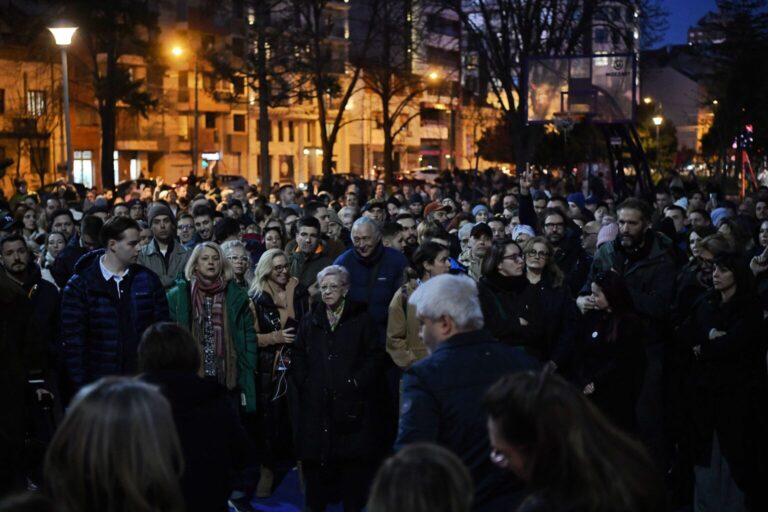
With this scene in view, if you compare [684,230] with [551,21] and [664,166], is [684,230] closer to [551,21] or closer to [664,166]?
[551,21]

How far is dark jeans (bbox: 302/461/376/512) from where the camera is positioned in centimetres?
797

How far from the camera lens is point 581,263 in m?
11.3

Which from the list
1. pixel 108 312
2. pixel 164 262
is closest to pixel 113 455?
pixel 108 312

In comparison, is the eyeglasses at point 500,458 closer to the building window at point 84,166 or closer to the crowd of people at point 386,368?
the crowd of people at point 386,368

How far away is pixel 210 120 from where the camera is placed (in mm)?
71500

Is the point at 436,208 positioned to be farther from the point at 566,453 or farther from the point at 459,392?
the point at 566,453

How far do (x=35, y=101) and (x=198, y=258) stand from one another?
1969 inches

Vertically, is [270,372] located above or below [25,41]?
below

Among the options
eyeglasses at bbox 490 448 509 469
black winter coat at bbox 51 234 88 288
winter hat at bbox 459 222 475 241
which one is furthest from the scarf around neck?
eyeglasses at bbox 490 448 509 469

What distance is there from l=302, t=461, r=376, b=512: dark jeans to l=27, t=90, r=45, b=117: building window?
165ft

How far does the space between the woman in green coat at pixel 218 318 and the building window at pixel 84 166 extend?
178 ft

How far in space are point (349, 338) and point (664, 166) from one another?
79.2m

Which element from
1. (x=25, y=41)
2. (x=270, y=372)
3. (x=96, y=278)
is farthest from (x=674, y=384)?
(x=25, y=41)

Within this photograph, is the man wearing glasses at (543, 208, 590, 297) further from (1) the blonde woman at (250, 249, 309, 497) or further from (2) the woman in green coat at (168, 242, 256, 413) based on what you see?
(2) the woman in green coat at (168, 242, 256, 413)
